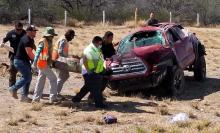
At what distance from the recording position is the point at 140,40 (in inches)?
588

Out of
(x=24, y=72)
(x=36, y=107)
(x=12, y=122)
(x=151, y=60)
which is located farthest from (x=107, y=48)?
(x=12, y=122)

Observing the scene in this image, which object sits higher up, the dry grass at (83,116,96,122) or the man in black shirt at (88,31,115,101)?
the man in black shirt at (88,31,115,101)

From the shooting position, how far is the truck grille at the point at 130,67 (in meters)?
13.6

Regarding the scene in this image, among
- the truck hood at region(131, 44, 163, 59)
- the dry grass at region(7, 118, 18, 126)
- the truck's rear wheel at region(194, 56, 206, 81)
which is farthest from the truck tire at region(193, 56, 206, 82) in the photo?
the dry grass at region(7, 118, 18, 126)

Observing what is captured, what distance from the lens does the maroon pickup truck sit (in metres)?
13.7

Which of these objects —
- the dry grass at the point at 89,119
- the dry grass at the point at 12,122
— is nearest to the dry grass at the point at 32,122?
the dry grass at the point at 12,122

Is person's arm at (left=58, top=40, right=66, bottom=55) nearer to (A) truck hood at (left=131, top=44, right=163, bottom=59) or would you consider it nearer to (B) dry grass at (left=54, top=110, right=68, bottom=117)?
(B) dry grass at (left=54, top=110, right=68, bottom=117)

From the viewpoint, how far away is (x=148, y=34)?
15133mm

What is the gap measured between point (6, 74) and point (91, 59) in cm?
558

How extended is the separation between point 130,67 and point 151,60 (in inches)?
21.5

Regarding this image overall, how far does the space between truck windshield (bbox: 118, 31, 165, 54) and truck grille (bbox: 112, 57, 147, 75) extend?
2.91ft

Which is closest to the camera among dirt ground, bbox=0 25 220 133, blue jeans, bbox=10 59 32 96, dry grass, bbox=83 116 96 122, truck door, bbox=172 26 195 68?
dirt ground, bbox=0 25 220 133

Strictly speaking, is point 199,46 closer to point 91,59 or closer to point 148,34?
point 148,34

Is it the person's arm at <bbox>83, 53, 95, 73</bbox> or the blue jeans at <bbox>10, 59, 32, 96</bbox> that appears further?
the blue jeans at <bbox>10, 59, 32, 96</bbox>
